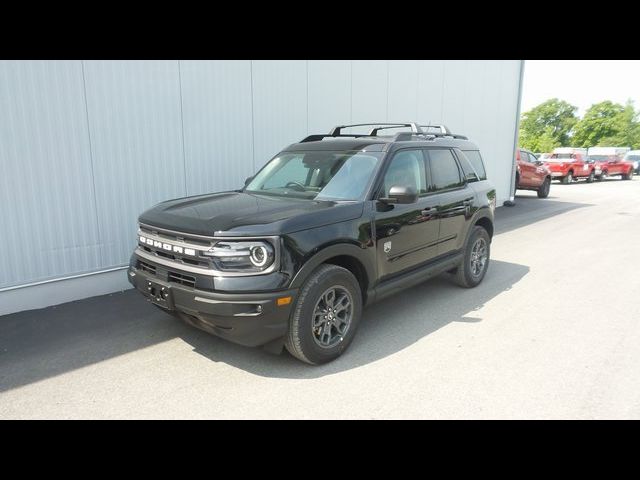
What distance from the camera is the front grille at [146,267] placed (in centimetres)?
384

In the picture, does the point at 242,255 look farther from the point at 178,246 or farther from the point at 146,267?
the point at 146,267

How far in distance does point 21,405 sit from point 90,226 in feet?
9.01

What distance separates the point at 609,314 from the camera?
5.07 metres

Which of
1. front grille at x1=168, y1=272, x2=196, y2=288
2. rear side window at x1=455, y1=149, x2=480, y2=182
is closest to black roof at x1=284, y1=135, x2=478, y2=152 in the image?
rear side window at x1=455, y1=149, x2=480, y2=182

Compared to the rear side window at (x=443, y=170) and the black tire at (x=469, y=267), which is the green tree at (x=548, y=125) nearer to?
the black tire at (x=469, y=267)

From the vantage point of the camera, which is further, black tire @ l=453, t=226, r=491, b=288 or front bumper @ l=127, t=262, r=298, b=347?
black tire @ l=453, t=226, r=491, b=288

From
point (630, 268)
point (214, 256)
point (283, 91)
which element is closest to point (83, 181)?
point (214, 256)

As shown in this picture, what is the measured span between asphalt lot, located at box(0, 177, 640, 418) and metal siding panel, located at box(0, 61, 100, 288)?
2.00ft

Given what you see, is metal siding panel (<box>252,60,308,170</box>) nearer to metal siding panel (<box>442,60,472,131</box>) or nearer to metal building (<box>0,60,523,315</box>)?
metal building (<box>0,60,523,315</box>)

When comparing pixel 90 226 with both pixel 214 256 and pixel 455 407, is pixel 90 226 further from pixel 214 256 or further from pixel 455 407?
pixel 455 407

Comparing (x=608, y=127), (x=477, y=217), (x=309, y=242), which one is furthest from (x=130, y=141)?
(x=608, y=127)

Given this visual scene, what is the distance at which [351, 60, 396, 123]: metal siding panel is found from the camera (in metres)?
9.04

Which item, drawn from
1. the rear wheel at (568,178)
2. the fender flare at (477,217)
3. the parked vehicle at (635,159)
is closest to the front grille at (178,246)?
the fender flare at (477,217)

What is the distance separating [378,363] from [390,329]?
82 centimetres
